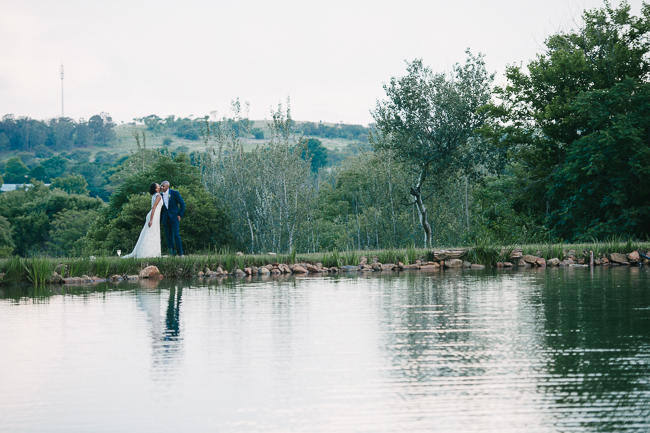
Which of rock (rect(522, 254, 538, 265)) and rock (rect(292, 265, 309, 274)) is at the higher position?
rock (rect(522, 254, 538, 265))

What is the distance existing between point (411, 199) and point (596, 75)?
27.9ft

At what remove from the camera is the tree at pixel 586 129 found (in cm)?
2602

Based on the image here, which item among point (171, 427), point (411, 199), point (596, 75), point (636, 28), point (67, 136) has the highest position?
point (67, 136)

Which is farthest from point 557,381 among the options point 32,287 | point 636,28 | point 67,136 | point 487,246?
point 67,136

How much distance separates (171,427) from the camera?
15.6ft

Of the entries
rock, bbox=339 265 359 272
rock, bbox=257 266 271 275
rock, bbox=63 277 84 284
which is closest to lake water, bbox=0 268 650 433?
rock, bbox=63 277 84 284

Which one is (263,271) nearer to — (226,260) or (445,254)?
(226,260)

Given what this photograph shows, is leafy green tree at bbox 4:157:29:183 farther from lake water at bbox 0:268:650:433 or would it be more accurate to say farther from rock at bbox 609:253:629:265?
lake water at bbox 0:268:650:433

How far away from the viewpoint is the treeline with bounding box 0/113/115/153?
132 m

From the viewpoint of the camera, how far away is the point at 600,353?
21.9 feet

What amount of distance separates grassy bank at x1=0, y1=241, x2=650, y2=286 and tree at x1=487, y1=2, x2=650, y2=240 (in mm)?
6023

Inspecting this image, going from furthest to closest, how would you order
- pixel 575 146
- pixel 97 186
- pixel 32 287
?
pixel 97 186 < pixel 575 146 < pixel 32 287

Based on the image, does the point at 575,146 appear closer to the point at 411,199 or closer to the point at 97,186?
the point at 411,199

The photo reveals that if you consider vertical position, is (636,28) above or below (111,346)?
above
